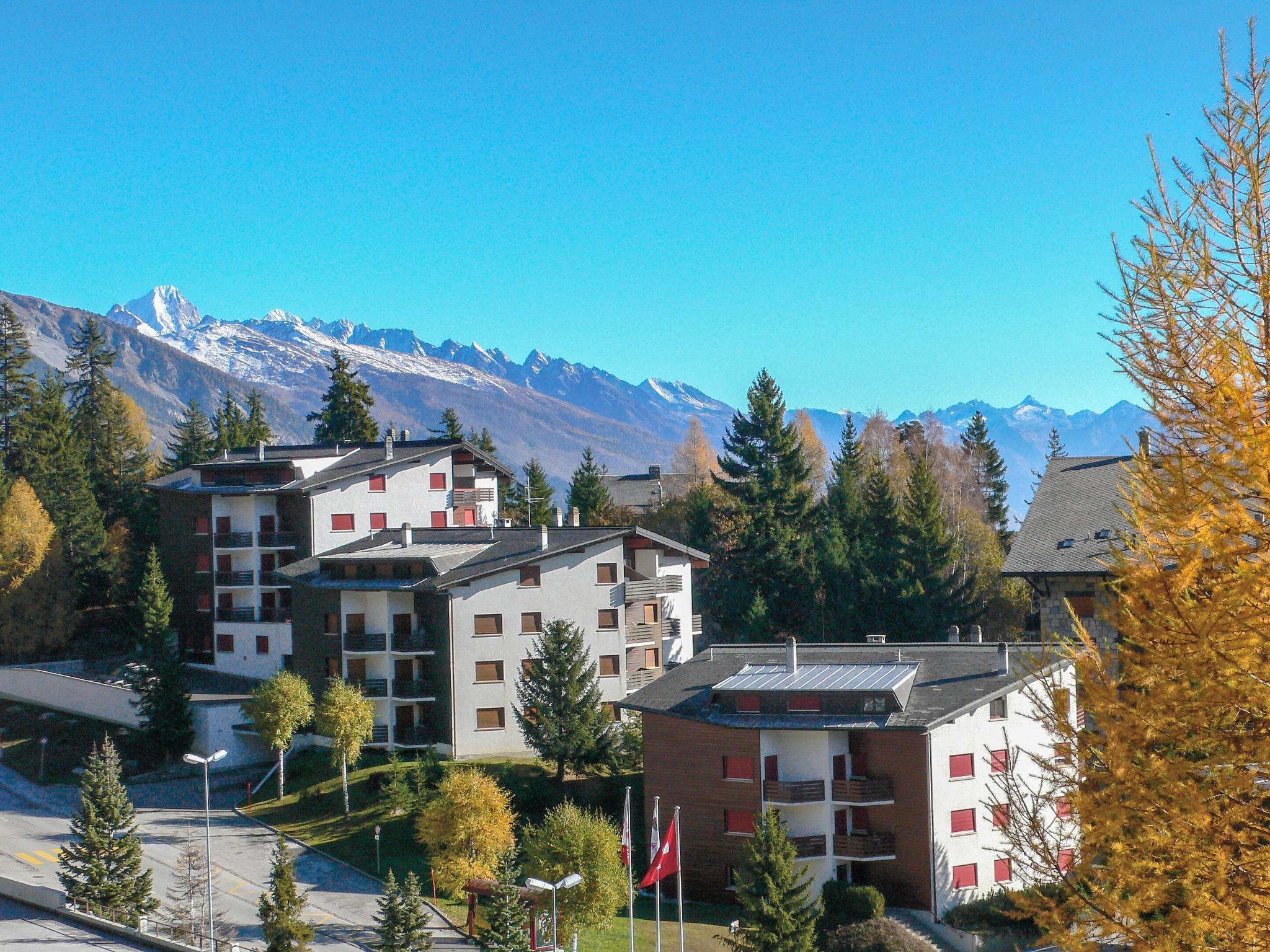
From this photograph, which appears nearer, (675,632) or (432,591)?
(432,591)

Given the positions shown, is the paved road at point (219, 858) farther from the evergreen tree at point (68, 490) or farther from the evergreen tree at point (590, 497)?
the evergreen tree at point (590, 497)

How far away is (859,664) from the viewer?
40125 millimetres

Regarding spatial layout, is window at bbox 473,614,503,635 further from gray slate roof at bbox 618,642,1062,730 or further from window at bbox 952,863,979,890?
window at bbox 952,863,979,890

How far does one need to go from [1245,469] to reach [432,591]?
41.2 meters

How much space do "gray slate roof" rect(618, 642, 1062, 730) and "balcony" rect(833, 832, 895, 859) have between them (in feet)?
12.0

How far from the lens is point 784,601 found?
6391cm

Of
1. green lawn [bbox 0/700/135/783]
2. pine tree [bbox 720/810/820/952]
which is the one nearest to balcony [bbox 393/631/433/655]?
green lawn [bbox 0/700/135/783]

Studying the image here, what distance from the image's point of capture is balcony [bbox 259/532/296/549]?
58.3 meters

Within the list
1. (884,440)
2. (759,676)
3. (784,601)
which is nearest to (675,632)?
(784,601)

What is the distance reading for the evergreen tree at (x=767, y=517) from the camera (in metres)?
63.6

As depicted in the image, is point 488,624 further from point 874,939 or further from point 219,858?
point 874,939

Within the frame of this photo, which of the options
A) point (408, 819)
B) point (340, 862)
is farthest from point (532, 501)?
point (340, 862)

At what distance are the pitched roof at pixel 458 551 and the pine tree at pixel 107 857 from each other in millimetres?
15057

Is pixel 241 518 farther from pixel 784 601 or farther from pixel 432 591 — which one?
pixel 784 601
